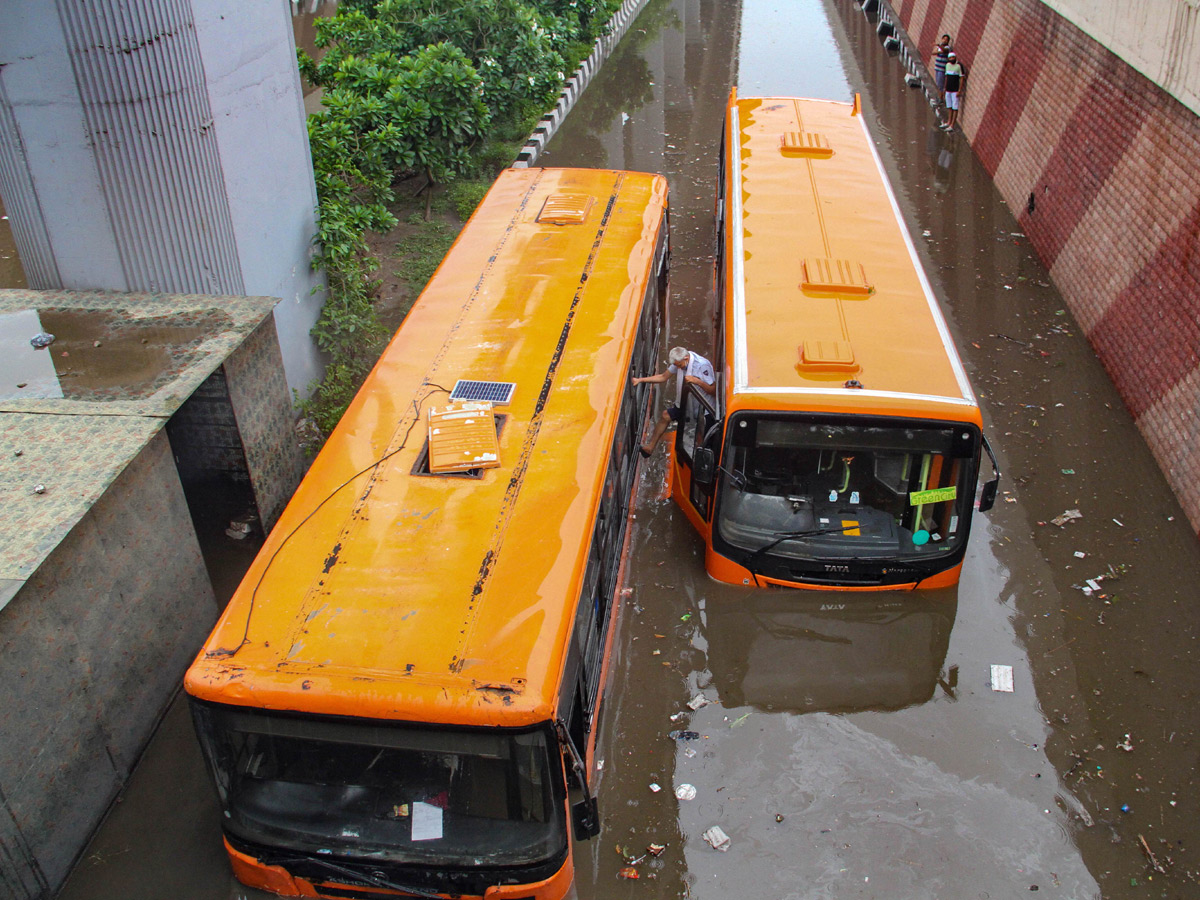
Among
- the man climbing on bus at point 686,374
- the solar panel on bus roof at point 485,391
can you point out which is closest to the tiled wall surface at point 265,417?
the solar panel on bus roof at point 485,391

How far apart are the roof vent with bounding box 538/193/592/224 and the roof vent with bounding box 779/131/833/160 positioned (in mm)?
2422

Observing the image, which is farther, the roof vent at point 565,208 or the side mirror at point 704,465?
the roof vent at point 565,208

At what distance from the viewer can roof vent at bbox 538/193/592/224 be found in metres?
7.76

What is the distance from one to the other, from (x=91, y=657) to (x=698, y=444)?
13.4ft

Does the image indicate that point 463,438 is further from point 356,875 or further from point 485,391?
point 356,875

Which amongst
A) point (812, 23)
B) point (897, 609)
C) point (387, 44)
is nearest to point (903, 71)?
point (812, 23)

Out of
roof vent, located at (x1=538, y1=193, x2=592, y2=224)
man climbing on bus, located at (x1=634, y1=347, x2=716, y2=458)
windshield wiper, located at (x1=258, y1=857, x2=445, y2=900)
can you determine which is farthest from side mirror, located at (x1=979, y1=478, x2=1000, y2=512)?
roof vent, located at (x1=538, y1=193, x2=592, y2=224)

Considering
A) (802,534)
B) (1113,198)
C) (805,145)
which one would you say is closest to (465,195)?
(805,145)

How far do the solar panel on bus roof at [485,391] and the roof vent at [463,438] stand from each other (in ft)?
0.42

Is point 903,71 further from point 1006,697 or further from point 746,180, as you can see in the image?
point 1006,697

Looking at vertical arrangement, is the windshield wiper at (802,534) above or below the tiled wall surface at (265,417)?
below

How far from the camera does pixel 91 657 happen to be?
4.96m

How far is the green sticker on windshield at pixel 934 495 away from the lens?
19.3ft

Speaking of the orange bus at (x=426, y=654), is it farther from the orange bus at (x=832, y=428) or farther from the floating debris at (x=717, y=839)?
the orange bus at (x=832, y=428)
